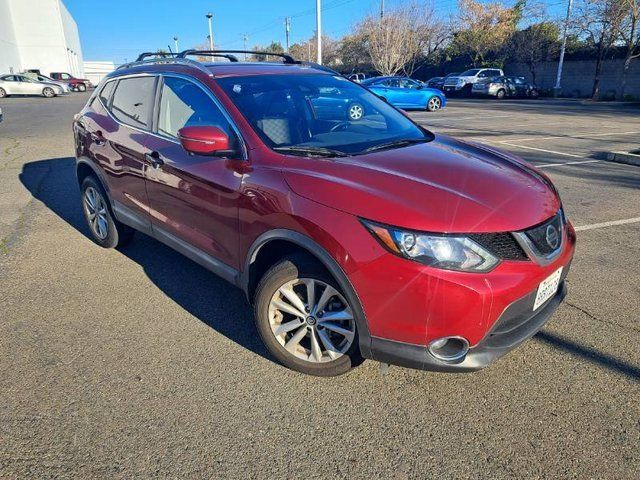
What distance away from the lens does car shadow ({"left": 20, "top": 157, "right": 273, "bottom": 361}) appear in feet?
10.8

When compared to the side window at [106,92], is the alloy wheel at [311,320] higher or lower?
lower

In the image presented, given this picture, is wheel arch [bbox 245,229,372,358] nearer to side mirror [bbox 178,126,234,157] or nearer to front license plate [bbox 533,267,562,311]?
side mirror [bbox 178,126,234,157]

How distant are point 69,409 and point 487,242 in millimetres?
2358

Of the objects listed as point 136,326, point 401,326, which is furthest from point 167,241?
point 401,326

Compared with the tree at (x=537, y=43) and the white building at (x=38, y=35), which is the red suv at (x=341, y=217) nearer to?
the tree at (x=537, y=43)

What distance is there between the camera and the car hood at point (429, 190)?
7.26 ft

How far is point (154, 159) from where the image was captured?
140 inches

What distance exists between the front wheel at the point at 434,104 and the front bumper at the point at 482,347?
20.3 metres

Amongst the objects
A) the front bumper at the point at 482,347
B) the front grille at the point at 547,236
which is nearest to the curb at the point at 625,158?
the front grille at the point at 547,236

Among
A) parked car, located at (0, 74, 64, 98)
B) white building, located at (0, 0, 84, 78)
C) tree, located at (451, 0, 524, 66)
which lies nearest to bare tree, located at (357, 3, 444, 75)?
tree, located at (451, 0, 524, 66)

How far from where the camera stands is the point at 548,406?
2.48m

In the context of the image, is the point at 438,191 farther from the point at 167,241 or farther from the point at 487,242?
the point at 167,241

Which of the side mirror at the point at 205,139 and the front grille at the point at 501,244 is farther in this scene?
the side mirror at the point at 205,139

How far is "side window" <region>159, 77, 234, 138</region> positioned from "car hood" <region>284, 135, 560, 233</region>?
0.81 metres
